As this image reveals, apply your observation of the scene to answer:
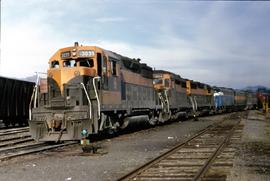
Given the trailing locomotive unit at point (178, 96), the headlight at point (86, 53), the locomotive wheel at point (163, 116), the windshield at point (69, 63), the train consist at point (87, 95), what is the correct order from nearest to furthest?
the train consist at point (87, 95) → the headlight at point (86, 53) → the windshield at point (69, 63) → the locomotive wheel at point (163, 116) → the trailing locomotive unit at point (178, 96)

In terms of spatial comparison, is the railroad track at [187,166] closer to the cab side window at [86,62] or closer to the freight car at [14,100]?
the cab side window at [86,62]

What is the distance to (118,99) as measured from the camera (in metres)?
18.4

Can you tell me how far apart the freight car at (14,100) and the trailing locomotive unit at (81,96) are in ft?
32.9

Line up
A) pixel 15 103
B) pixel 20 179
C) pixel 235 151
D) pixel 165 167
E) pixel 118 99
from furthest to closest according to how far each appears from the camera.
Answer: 1. pixel 15 103
2. pixel 118 99
3. pixel 235 151
4. pixel 165 167
5. pixel 20 179

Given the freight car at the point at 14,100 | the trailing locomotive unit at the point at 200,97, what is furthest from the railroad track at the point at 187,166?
the trailing locomotive unit at the point at 200,97

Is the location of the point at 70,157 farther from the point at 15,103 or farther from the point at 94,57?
the point at 15,103

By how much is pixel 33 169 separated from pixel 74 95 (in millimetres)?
5978

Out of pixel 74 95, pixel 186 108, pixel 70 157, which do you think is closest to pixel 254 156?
pixel 70 157

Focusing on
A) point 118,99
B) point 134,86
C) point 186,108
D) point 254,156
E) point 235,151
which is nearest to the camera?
point 254,156

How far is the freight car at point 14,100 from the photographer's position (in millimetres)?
26016

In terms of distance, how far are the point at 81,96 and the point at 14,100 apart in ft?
43.1

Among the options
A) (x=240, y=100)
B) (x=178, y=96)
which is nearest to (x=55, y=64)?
(x=178, y=96)

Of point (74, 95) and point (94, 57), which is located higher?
point (94, 57)

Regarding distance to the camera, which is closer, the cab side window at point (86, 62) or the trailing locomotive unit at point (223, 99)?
the cab side window at point (86, 62)
